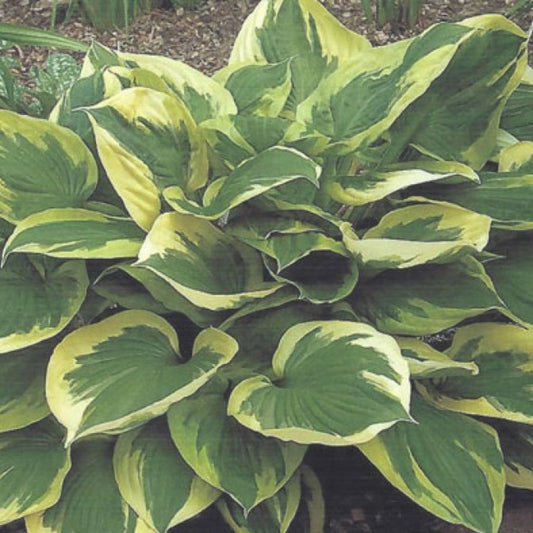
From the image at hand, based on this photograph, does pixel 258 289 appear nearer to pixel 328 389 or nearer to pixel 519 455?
pixel 328 389

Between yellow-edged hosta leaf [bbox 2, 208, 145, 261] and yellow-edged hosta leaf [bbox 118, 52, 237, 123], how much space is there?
0.62ft

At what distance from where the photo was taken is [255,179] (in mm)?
971

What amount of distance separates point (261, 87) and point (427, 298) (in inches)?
13.7

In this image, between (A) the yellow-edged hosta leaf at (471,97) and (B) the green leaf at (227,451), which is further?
(A) the yellow-edged hosta leaf at (471,97)

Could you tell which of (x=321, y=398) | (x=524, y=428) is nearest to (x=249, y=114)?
(x=321, y=398)

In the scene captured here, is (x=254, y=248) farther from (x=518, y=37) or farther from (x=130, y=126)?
(x=518, y=37)

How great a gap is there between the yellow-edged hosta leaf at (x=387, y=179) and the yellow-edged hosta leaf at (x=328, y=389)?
15cm

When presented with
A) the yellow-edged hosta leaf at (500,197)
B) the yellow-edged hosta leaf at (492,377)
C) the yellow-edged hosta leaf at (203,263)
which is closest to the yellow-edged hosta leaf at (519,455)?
the yellow-edged hosta leaf at (492,377)

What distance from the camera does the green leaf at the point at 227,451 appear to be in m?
0.97

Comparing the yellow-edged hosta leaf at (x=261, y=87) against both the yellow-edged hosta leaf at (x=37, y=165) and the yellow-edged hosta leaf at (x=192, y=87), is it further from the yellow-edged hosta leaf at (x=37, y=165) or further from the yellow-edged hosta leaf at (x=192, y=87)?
the yellow-edged hosta leaf at (x=37, y=165)

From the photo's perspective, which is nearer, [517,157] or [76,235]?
[76,235]

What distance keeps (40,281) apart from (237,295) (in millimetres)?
247

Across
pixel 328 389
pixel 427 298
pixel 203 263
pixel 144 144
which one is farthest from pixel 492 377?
pixel 144 144

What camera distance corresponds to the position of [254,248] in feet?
3.65
